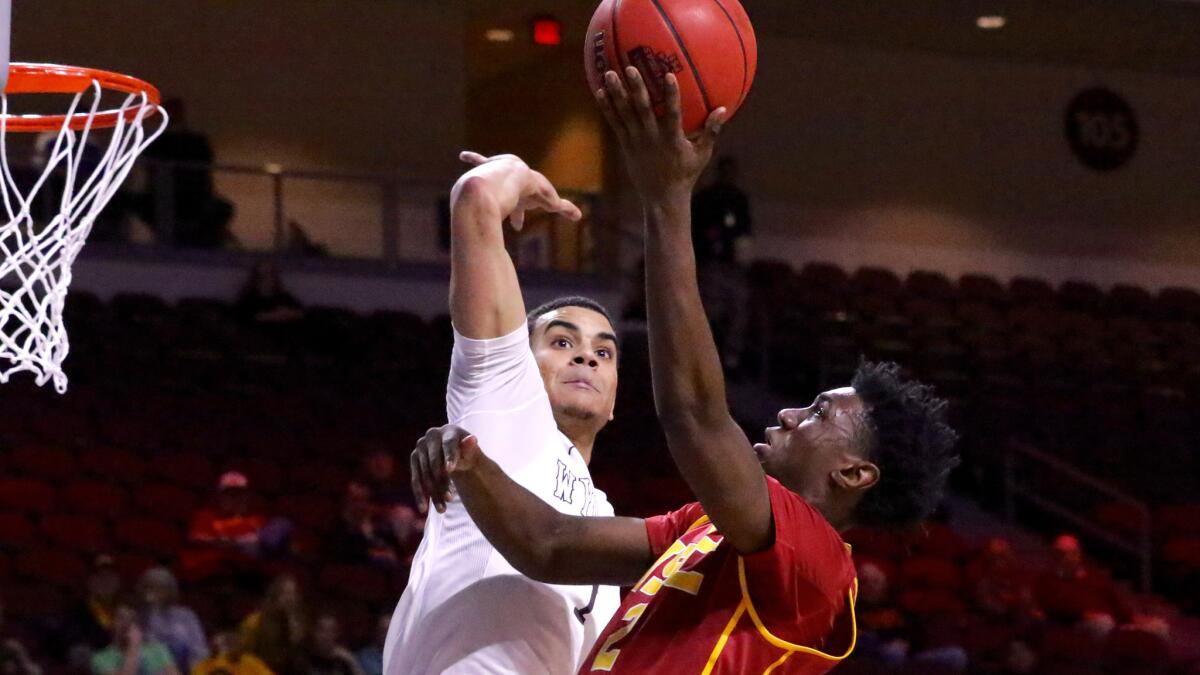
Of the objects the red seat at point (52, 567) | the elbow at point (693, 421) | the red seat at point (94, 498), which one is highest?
the elbow at point (693, 421)

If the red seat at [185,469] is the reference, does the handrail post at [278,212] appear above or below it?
above

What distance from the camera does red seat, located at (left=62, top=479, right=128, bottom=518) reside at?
7871 mm

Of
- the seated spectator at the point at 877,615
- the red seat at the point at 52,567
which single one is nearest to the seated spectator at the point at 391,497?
the red seat at the point at 52,567

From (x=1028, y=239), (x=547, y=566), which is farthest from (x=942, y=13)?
(x=547, y=566)

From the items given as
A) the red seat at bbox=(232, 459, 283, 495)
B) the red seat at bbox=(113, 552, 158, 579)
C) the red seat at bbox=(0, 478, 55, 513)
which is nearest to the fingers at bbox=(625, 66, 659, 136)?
the red seat at bbox=(113, 552, 158, 579)

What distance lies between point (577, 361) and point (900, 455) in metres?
0.80

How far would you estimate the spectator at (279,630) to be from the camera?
21.7 ft

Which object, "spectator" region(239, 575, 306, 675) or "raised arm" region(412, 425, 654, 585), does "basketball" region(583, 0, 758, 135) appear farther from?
"spectator" region(239, 575, 306, 675)

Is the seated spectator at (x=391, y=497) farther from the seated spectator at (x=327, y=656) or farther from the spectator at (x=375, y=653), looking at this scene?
the seated spectator at (x=327, y=656)

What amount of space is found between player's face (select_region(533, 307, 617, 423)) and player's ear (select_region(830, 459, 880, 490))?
672mm

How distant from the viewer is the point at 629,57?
243 cm

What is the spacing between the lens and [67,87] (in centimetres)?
355

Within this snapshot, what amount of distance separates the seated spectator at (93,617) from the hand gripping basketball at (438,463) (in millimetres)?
4542

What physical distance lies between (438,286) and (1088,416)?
4420 mm
